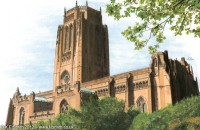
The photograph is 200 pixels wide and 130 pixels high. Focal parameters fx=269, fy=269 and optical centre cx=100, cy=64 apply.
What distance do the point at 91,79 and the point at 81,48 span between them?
809 centimetres

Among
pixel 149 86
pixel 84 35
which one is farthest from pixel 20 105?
pixel 149 86

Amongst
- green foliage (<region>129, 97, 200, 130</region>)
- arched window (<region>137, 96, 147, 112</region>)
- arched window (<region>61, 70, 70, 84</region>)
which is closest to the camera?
green foliage (<region>129, 97, 200, 130</region>)

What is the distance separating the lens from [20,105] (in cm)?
6141

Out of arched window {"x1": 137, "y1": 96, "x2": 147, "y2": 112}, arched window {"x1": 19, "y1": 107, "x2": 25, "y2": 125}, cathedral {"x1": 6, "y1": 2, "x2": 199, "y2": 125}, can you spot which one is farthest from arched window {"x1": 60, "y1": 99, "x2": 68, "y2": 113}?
arched window {"x1": 137, "y1": 96, "x2": 147, "y2": 112}

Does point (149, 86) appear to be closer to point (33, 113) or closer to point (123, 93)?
point (123, 93)

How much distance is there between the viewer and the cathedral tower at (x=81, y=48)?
66312mm

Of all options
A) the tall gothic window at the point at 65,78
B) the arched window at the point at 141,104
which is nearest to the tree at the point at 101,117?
the arched window at the point at 141,104

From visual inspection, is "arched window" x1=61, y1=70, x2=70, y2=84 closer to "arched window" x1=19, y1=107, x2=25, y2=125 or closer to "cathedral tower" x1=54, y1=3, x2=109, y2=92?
"cathedral tower" x1=54, y1=3, x2=109, y2=92

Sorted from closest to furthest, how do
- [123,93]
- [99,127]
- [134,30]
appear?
[134,30], [99,127], [123,93]

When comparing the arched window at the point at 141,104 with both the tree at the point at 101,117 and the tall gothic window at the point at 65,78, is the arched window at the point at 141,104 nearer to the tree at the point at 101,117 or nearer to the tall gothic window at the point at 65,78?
the tree at the point at 101,117

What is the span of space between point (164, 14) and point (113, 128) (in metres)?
21.5

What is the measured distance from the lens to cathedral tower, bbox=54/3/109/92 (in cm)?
6631

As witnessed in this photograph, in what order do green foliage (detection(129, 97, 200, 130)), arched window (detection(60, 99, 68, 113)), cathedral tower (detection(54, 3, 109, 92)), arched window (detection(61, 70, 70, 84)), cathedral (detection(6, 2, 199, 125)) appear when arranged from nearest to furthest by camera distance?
1. green foliage (detection(129, 97, 200, 130))
2. cathedral (detection(6, 2, 199, 125))
3. arched window (detection(60, 99, 68, 113))
4. cathedral tower (detection(54, 3, 109, 92))
5. arched window (detection(61, 70, 70, 84))

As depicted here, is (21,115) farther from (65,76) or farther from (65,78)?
(65,76)
